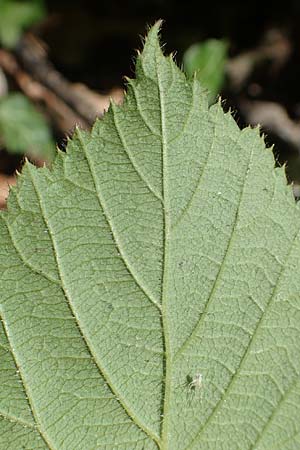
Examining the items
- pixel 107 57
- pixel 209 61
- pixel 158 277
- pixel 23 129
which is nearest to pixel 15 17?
pixel 23 129

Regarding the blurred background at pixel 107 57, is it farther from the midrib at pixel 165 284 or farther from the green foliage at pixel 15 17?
the midrib at pixel 165 284

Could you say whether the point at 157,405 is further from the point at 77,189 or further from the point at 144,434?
the point at 77,189

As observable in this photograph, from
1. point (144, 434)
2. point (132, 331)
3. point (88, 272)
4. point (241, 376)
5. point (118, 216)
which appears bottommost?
point (144, 434)

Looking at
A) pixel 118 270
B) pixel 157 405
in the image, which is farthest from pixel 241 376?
pixel 118 270

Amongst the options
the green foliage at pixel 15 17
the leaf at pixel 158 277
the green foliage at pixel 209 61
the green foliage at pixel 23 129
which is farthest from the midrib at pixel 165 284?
the green foliage at pixel 15 17

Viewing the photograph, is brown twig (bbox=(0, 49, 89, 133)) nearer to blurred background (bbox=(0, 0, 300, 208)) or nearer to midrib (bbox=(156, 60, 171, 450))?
blurred background (bbox=(0, 0, 300, 208))

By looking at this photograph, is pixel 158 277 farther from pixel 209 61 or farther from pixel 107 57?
pixel 107 57
